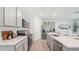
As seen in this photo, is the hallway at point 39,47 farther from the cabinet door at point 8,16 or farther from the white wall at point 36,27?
the cabinet door at point 8,16

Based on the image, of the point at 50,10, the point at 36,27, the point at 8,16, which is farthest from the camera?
the point at 36,27

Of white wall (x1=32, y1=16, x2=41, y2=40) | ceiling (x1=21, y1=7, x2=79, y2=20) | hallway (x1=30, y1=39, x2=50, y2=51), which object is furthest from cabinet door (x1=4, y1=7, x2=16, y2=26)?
white wall (x1=32, y1=16, x2=41, y2=40)

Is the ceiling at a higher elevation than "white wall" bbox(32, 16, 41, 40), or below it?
higher

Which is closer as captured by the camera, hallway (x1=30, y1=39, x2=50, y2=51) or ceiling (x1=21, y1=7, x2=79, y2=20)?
ceiling (x1=21, y1=7, x2=79, y2=20)

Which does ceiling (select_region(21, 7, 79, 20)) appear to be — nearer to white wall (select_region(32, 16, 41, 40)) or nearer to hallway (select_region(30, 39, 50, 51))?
white wall (select_region(32, 16, 41, 40))

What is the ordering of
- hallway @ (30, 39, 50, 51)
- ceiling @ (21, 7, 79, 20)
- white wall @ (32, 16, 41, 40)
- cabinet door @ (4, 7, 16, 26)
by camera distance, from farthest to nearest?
1. white wall @ (32, 16, 41, 40)
2. hallway @ (30, 39, 50, 51)
3. ceiling @ (21, 7, 79, 20)
4. cabinet door @ (4, 7, 16, 26)

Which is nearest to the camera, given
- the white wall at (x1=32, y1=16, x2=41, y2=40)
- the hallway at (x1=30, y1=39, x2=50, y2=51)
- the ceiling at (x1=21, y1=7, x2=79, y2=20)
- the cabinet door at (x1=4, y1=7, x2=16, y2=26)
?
the cabinet door at (x1=4, y1=7, x2=16, y2=26)

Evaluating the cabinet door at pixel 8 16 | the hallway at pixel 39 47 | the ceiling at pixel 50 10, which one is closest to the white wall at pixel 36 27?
the ceiling at pixel 50 10

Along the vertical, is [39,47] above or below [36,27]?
below

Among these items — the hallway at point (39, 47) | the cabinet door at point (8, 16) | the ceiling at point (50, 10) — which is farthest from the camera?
the hallway at point (39, 47)

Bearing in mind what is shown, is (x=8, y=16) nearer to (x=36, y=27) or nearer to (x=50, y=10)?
(x=50, y=10)

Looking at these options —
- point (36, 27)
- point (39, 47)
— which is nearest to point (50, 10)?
point (39, 47)
